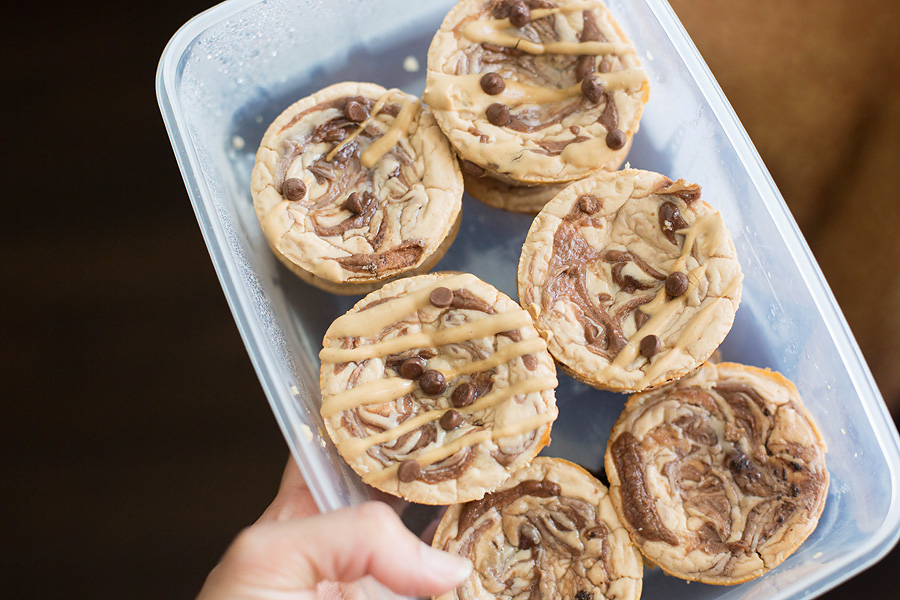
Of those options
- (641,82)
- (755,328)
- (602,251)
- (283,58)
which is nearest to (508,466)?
(602,251)

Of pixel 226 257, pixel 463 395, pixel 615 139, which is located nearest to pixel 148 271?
pixel 226 257

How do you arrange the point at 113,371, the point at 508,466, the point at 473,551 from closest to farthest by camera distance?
the point at 508,466 < the point at 473,551 < the point at 113,371

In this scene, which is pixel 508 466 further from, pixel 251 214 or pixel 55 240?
pixel 55 240

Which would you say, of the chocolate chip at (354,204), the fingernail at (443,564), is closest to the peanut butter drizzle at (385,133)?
the chocolate chip at (354,204)

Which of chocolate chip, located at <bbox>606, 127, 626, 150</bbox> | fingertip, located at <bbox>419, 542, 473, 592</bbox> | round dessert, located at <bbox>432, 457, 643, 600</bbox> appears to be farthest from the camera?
chocolate chip, located at <bbox>606, 127, 626, 150</bbox>

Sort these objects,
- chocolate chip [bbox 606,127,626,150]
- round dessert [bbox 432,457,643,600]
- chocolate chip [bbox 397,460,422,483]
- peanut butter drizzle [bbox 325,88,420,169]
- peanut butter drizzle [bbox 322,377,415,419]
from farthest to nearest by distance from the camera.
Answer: peanut butter drizzle [bbox 325,88,420,169]
chocolate chip [bbox 606,127,626,150]
round dessert [bbox 432,457,643,600]
peanut butter drizzle [bbox 322,377,415,419]
chocolate chip [bbox 397,460,422,483]

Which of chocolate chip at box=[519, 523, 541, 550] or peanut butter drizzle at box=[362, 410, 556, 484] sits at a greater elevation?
peanut butter drizzle at box=[362, 410, 556, 484]

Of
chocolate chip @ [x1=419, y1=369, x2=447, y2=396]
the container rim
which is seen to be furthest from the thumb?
chocolate chip @ [x1=419, y1=369, x2=447, y2=396]

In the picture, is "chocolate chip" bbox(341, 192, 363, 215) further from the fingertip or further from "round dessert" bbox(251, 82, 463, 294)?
the fingertip

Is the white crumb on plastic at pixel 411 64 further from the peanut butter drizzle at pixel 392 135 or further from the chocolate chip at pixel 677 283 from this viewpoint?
the chocolate chip at pixel 677 283
